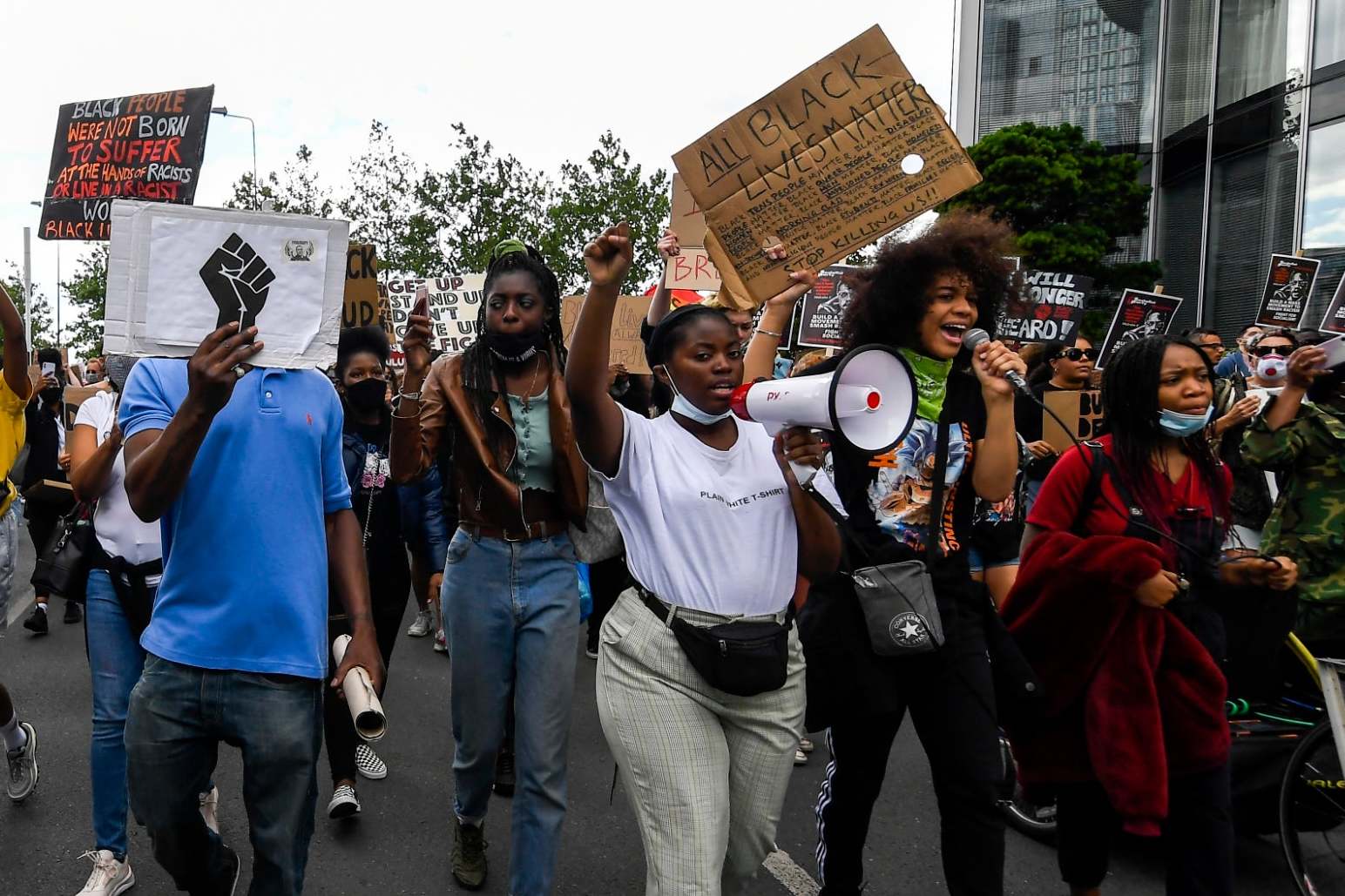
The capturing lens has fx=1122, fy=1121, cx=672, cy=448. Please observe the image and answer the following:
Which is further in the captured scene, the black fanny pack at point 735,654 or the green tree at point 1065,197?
the green tree at point 1065,197

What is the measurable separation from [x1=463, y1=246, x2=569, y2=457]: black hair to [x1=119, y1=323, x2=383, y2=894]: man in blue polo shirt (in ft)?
3.21

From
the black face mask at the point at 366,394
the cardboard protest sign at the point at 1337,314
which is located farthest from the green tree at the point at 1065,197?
the black face mask at the point at 366,394

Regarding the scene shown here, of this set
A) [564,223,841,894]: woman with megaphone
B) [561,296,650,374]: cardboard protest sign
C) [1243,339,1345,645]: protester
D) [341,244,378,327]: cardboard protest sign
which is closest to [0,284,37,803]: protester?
[341,244,378,327]: cardboard protest sign

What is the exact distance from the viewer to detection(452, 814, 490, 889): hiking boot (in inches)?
147

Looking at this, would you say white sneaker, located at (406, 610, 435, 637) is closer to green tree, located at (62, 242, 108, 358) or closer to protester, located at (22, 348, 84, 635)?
protester, located at (22, 348, 84, 635)

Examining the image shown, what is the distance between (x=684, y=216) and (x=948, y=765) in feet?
8.25

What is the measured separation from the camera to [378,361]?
4523 mm

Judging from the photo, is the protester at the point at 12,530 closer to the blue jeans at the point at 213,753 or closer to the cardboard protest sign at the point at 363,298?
the cardboard protest sign at the point at 363,298

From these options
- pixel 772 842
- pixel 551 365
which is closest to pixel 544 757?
pixel 772 842

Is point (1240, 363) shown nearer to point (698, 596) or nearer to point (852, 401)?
point (852, 401)

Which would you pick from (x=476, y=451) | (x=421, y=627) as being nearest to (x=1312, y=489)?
(x=476, y=451)

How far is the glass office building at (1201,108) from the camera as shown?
17.6 m

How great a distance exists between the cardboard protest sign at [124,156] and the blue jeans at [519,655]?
4519 mm

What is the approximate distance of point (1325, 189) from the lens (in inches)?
686
